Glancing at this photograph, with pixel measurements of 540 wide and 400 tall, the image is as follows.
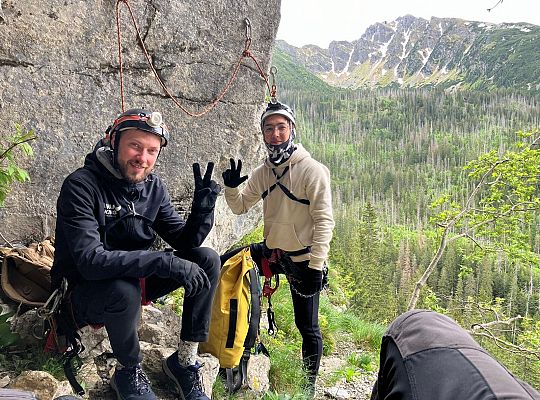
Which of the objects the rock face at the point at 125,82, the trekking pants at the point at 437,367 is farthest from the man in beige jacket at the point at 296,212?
the trekking pants at the point at 437,367

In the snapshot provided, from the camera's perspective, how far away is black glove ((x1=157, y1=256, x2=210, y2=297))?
10.4ft

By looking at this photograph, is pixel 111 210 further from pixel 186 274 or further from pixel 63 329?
pixel 63 329

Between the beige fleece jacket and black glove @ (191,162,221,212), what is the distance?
2.67 feet

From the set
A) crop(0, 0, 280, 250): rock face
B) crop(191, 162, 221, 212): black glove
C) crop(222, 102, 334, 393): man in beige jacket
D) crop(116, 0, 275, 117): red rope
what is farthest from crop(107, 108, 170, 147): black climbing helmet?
crop(0, 0, 280, 250): rock face

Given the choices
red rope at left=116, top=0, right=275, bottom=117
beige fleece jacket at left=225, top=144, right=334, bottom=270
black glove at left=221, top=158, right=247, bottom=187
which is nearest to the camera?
beige fleece jacket at left=225, top=144, right=334, bottom=270

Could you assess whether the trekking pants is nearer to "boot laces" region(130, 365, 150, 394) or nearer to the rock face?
"boot laces" region(130, 365, 150, 394)

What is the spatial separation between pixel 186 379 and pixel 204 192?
4.58ft

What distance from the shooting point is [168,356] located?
389 cm

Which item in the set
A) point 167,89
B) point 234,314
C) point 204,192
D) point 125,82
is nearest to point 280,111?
point 204,192

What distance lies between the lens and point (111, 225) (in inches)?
134

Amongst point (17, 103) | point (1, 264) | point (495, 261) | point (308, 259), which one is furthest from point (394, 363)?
point (495, 261)

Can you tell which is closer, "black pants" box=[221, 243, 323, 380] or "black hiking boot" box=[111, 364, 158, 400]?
"black hiking boot" box=[111, 364, 158, 400]

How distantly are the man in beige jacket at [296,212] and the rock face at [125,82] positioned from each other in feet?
4.94

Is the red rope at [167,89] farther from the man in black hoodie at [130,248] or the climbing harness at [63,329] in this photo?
the climbing harness at [63,329]
